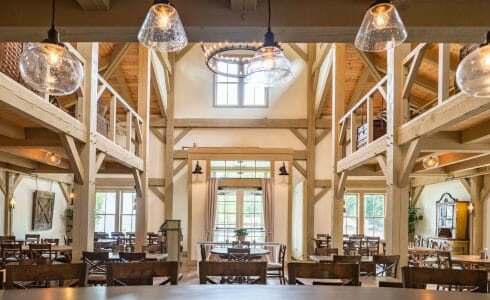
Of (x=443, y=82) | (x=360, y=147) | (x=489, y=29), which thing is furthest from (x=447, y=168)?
(x=489, y=29)

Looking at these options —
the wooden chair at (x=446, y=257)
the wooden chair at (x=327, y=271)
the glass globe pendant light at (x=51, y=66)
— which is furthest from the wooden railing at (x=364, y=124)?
the glass globe pendant light at (x=51, y=66)

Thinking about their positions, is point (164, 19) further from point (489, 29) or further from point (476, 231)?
point (476, 231)

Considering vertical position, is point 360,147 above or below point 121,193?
above

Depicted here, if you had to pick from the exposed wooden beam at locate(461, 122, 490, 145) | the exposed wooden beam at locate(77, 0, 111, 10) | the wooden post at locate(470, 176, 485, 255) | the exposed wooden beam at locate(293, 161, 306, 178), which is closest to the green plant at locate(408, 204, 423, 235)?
the wooden post at locate(470, 176, 485, 255)

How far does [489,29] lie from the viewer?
125 inches

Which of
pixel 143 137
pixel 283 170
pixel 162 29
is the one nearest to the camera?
pixel 162 29

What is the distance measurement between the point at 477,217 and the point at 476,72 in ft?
33.7

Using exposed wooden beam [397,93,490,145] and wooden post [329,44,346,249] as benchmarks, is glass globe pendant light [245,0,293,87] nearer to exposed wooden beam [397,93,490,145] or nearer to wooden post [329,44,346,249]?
exposed wooden beam [397,93,490,145]

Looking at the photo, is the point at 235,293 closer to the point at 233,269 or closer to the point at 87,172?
the point at 233,269

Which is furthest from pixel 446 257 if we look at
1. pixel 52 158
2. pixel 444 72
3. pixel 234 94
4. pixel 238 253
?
pixel 234 94

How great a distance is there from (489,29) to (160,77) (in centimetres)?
1135

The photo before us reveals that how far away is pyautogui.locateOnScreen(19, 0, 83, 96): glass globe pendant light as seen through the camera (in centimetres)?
280

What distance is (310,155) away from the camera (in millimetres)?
14539

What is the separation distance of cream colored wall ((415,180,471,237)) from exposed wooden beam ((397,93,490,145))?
7226mm
